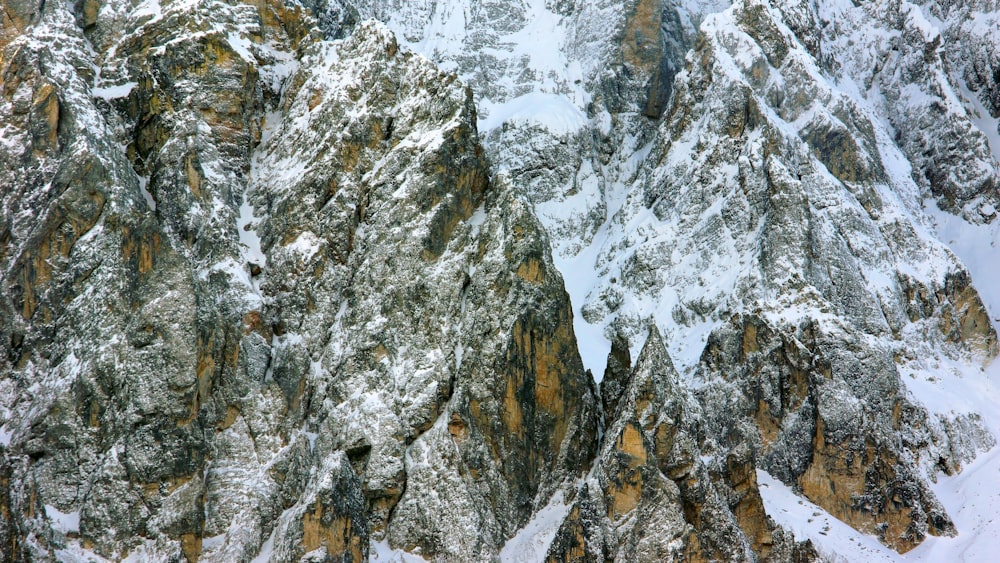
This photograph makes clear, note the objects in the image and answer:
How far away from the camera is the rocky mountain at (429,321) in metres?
46.0

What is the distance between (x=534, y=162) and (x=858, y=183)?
30.5m

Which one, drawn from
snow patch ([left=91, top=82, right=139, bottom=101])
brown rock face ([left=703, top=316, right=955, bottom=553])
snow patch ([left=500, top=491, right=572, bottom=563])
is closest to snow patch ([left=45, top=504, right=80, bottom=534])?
snow patch ([left=500, top=491, right=572, bottom=563])

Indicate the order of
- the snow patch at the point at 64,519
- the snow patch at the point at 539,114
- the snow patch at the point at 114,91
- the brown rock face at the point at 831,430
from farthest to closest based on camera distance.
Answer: the snow patch at the point at 539,114 < the snow patch at the point at 114,91 < the brown rock face at the point at 831,430 < the snow patch at the point at 64,519

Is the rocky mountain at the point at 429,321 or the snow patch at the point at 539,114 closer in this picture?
the rocky mountain at the point at 429,321

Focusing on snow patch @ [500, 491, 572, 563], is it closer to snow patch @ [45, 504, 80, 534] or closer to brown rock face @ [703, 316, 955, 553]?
brown rock face @ [703, 316, 955, 553]

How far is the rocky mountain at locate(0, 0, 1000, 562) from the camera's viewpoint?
Answer: 4597cm

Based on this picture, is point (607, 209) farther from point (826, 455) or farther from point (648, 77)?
point (826, 455)

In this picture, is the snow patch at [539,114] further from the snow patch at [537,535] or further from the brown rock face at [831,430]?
the snow patch at [537,535]

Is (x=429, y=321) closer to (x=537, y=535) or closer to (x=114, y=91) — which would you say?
(x=537, y=535)

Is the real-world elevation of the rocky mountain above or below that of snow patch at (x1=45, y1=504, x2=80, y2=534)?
above

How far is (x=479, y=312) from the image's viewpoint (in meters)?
50.6

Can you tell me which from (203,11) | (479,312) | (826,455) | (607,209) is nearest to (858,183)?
(607,209)

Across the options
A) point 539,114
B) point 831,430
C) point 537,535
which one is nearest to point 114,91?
point 537,535

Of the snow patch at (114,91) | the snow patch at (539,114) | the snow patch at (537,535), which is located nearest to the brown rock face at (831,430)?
the snow patch at (537,535)
